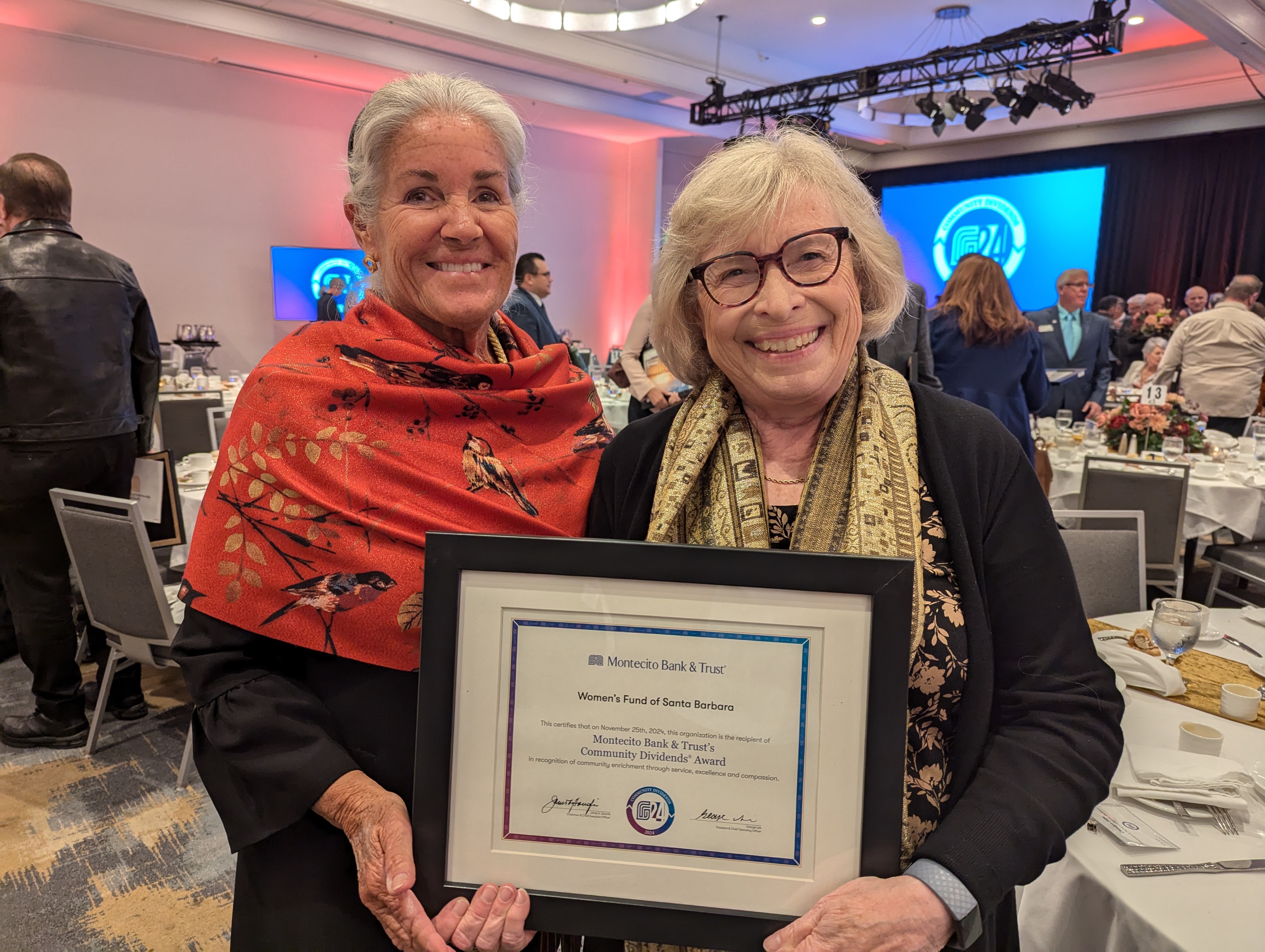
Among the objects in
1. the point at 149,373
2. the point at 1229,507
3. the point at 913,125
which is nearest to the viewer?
the point at 149,373

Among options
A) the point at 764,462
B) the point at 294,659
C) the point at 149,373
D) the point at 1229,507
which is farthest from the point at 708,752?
the point at 1229,507

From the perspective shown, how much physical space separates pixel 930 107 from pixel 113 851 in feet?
34.4

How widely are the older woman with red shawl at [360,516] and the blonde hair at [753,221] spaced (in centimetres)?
28

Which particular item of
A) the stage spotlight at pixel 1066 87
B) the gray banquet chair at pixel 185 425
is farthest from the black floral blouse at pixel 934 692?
the stage spotlight at pixel 1066 87

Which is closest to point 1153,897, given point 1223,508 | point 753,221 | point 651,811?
point 651,811

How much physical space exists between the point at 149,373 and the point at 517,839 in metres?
3.59

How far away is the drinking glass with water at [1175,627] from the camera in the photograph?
210 centimetres

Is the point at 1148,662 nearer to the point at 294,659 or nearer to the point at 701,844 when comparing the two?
the point at 701,844

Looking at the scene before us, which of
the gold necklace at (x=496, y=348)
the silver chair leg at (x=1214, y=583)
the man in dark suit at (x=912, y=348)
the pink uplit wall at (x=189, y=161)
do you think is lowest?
the silver chair leg at (x=1214, y=583)

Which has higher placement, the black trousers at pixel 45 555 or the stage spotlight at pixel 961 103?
the stage spotlight at pixel 961 103

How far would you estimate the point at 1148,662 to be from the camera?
2.05m

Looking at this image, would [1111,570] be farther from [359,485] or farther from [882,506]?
[359,485]
